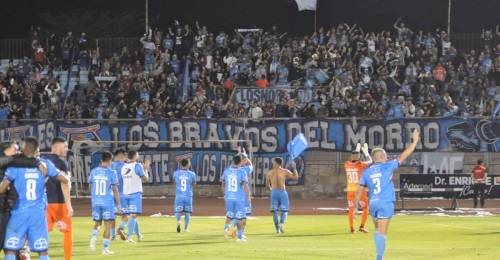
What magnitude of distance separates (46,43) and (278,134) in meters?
15.5

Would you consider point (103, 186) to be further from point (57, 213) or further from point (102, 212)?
point (57, 213)

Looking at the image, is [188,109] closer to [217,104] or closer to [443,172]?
[217,104]

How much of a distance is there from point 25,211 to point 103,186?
6829mm

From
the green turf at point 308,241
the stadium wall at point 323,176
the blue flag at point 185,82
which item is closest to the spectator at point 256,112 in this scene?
the stadium wall at point 323,176

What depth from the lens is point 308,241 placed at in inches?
940

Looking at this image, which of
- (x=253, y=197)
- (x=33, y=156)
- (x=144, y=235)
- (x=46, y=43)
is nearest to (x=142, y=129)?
(x=253, y=197)

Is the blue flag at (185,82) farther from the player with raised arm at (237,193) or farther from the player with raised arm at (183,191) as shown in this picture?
the player with raised arm at (237,193)

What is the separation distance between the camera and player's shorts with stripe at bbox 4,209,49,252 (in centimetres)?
1429

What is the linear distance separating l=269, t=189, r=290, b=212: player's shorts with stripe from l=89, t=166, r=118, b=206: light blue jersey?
22.2 ft

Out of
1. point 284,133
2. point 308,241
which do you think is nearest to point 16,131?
point 284,133

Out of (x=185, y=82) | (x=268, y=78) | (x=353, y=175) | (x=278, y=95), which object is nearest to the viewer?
(x=353, y=175)

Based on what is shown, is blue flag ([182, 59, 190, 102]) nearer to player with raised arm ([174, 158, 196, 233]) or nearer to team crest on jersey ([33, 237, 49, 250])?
player with raised arm ([174, 158, 196, 233])

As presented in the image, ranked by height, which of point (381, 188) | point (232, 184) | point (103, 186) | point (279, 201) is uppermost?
Answer: point (381, 188)

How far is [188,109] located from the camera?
43062 mm
